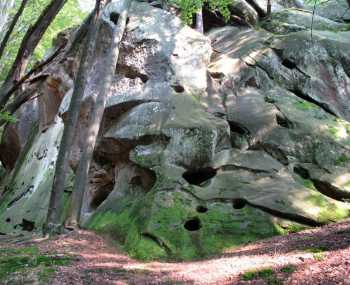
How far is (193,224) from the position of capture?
10.5 m

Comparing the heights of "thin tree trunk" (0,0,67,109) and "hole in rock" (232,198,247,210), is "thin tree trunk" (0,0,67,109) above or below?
above

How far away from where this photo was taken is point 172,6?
20.2 meters

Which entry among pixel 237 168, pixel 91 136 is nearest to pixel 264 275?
pixel 237 168

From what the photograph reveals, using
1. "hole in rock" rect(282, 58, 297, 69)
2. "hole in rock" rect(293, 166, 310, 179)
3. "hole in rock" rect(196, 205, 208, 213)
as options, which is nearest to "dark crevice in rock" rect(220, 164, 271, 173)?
"hole in rock" rect(293, 166, 310, 179)

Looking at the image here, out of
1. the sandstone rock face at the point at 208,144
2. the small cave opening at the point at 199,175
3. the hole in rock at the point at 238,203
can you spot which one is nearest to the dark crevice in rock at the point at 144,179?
the sandstone rock face at the point at 208,144

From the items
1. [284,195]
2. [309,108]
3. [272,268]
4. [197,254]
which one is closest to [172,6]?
[309,108]

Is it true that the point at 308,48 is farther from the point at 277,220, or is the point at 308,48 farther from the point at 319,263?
the point at 319,263

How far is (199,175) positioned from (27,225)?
A: 7230 millimetres

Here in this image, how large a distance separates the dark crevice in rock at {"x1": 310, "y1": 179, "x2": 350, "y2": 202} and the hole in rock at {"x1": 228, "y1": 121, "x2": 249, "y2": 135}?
2750 millimetres

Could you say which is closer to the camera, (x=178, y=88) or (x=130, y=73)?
(x=178, y=88)

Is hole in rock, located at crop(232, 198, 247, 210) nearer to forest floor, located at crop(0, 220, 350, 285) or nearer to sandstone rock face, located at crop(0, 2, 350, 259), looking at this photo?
sandstone rock face, located at crop(0, 2, 350, 259)

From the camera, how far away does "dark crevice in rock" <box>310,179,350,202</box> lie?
37.7ft

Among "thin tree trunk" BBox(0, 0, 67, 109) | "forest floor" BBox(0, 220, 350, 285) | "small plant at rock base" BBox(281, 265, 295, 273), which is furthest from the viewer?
"thin tree trunk" BBox(0, 0, 67, 109)

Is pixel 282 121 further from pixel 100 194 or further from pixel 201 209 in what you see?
pixel 100 194
